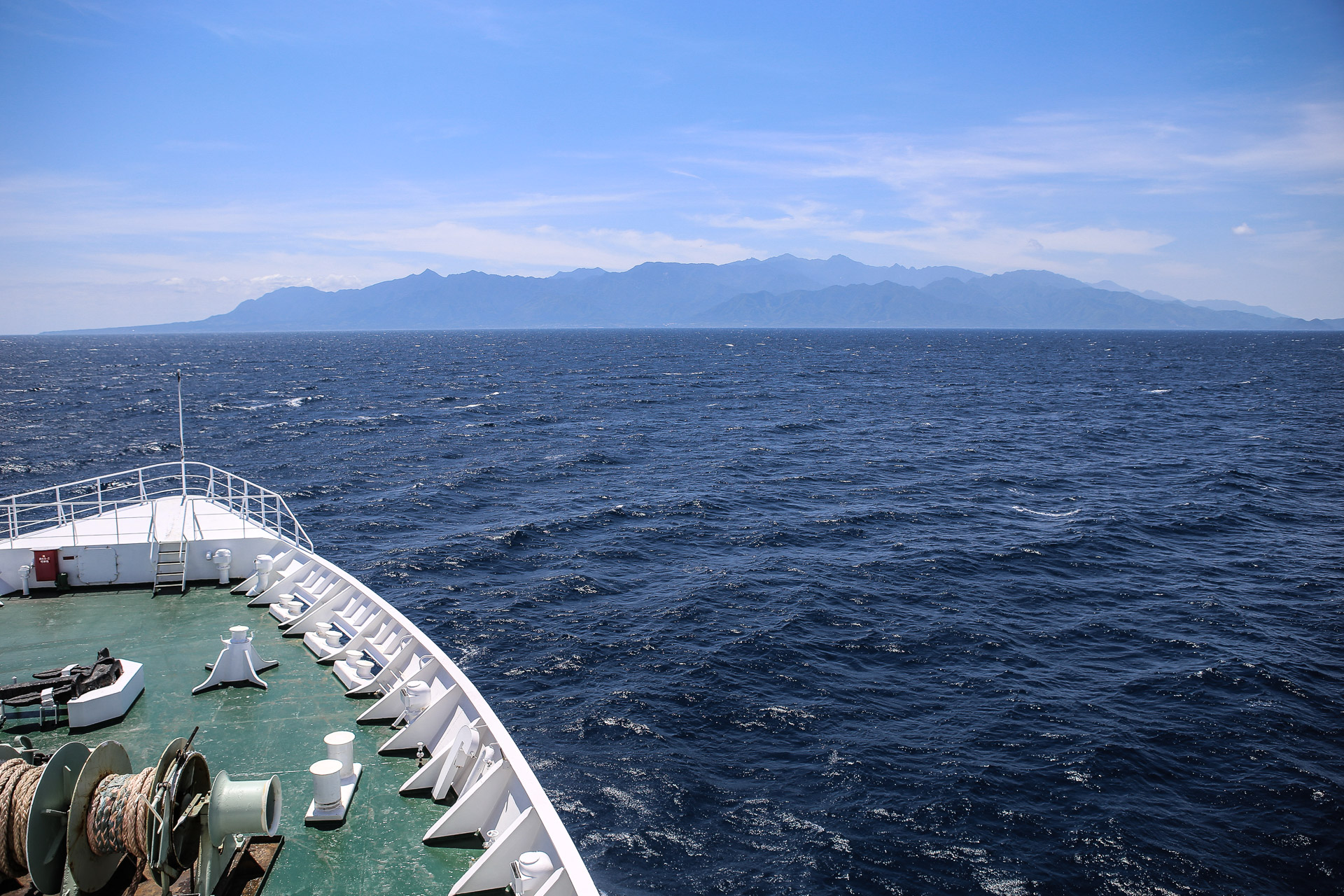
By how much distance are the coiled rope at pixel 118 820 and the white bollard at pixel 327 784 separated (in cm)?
211

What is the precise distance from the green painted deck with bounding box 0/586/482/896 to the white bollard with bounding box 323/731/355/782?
48 centimetres

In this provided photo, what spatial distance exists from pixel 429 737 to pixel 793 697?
13.4 metres

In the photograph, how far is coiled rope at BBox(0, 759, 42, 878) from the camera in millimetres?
8219

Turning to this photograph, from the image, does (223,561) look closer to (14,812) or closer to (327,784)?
(327,784)

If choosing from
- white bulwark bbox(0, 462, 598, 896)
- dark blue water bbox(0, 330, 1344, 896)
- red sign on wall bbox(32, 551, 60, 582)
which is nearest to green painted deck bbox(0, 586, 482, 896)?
white bulwark bbox(0, 462, 598, 896)

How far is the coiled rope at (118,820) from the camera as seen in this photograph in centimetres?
839

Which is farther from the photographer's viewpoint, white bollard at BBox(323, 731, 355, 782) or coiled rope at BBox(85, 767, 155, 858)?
white bollard at BBox(323, 731, 355, 782)

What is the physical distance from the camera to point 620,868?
16.3 meters

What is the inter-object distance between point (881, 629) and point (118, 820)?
944 inches

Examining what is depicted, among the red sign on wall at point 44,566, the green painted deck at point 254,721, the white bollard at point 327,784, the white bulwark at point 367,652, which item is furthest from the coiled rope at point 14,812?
the red sign on wall at point 44,566

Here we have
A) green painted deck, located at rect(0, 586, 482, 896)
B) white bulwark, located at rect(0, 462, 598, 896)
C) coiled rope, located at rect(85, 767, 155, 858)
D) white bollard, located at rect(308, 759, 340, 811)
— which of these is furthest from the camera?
white bollard, located at rect(308, 759, 340, 811)

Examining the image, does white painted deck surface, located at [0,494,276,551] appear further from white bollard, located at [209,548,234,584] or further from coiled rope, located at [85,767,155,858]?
coiled rope, located at [85,767,155,858]

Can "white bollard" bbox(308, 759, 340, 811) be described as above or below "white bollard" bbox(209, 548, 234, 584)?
below

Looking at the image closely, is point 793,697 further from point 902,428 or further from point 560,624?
point 902,428
